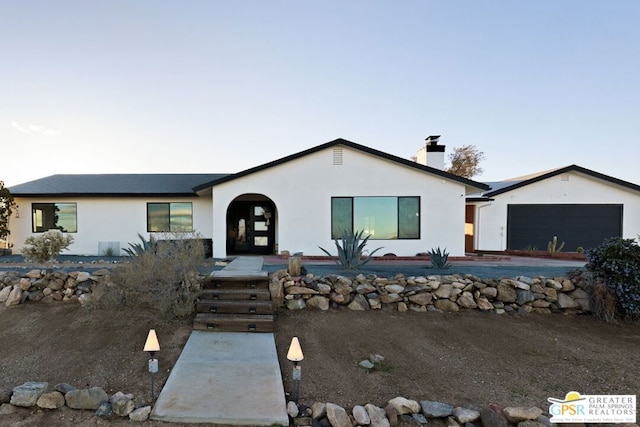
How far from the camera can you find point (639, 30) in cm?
1057

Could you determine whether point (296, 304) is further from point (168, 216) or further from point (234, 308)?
point (168, 216)

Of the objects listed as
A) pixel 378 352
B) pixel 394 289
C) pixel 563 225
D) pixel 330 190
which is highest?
pixel 330 190

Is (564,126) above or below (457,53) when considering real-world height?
below

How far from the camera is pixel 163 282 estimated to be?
5125 mm

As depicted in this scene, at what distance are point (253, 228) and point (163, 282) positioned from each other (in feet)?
24.8

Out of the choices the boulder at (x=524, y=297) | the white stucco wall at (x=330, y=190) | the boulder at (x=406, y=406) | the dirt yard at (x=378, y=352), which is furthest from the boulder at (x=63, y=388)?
the white stucco wall at (x=330, y=190)

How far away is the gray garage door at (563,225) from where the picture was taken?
43.5 ft

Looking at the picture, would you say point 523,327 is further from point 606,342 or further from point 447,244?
point 447,244

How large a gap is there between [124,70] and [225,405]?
12.6 meters

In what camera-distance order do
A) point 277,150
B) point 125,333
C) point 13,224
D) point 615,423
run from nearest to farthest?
point 615,423 → point 125,333 → point 13,224 → point 277,150

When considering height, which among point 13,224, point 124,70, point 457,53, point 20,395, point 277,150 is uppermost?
point 457,53

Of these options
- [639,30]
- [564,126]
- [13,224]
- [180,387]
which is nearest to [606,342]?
[180,387]

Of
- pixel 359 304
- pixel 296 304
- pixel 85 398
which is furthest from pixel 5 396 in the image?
pixel 359 304

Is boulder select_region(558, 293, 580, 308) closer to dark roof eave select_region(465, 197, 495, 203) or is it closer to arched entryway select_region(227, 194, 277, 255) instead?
dark roof eave select_region(465, 197, 495, 203)
